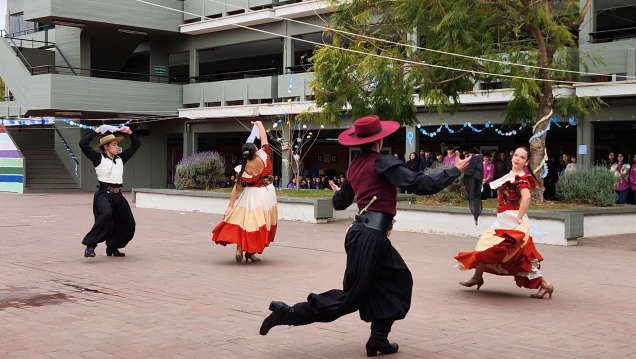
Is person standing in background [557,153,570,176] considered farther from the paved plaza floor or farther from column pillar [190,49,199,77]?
column pillar [190,49,199,77]

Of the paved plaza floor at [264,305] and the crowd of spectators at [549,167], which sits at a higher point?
the crowd of spectators at [549,167]

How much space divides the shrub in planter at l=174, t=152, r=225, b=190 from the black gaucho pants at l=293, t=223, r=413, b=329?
717 inches

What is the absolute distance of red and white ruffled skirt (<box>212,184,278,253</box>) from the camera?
10.8 m

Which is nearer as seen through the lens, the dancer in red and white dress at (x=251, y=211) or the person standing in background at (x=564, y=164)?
the dancer in red and white dress at (x=251, y=211)

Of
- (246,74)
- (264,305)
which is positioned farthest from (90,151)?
(246,74)

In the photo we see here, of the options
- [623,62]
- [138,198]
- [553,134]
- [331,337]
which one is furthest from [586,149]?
[331,337]

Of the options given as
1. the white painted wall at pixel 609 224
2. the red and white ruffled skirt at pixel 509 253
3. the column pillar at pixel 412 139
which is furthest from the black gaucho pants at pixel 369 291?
the column pillar at pixel 412 139

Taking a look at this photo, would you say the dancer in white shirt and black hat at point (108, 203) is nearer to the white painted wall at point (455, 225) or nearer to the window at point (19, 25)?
the white painted wall at point (455, 225)

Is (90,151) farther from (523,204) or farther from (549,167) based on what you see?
(549,167)

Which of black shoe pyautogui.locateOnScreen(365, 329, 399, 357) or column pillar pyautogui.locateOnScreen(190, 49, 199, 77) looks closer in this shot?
black shoe pyautogui.locateOnScreen(365, 329, 399, 357)

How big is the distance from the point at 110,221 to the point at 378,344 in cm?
661

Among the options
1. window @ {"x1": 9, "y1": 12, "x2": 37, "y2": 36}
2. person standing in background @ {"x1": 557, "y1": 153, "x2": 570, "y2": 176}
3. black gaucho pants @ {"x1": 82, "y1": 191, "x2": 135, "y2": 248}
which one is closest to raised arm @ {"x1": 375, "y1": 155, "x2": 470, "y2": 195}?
black gaucho pants @ {"x1": 82, "y1": 191, "x2": 135, "y2": 248}

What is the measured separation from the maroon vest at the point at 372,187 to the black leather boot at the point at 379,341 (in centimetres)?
93

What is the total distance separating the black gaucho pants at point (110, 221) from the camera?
1096 cm
